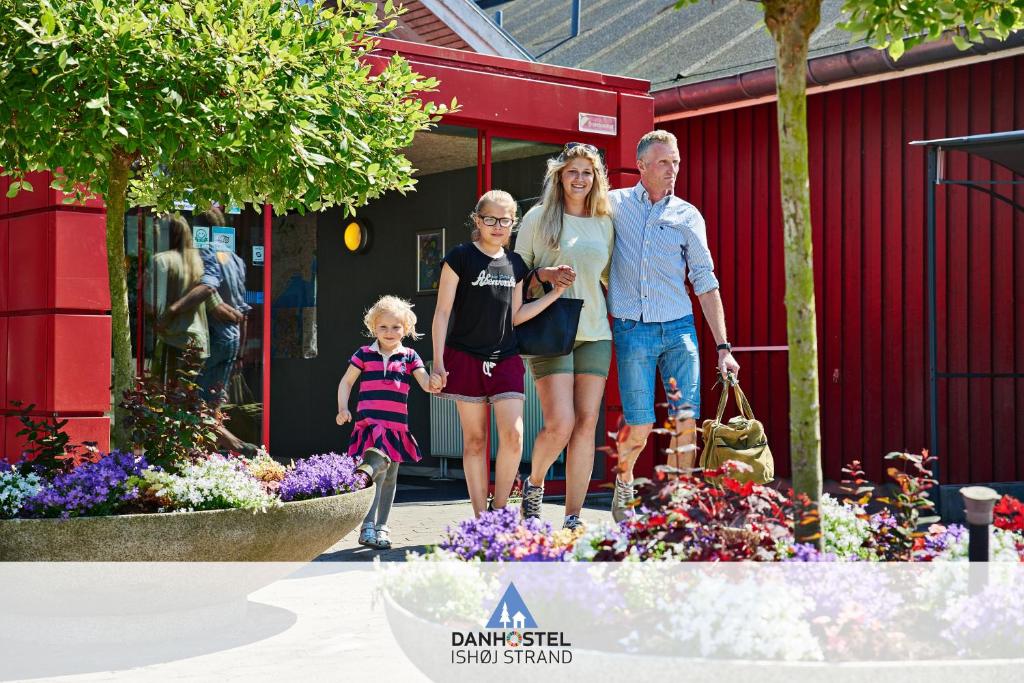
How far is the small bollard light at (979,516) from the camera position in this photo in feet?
11.0

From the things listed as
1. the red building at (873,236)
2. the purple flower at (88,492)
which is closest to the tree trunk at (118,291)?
the purple flower at (88,492)

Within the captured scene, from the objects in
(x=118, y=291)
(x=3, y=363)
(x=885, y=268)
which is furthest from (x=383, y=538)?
(x=885, y=268)

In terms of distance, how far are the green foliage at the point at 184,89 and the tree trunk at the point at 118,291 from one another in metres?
0.19

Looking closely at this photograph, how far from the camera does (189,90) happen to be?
482 cm

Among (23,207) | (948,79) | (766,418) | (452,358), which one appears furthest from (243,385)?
(948,79)

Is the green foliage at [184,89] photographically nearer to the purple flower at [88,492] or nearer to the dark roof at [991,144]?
the purple flower at [88,492]

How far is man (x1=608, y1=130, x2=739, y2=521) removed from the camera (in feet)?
20.9

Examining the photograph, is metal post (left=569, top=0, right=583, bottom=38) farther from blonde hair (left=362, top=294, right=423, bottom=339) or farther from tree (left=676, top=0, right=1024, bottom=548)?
tree (left=676, top=0, right=1024, bottom=548)

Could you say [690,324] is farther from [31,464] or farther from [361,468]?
[31,464]

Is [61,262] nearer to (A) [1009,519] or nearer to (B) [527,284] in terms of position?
(B) [527,284]

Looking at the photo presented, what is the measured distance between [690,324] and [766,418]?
5.31 metres

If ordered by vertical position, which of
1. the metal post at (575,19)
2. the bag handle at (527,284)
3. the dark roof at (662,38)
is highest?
the metal post at (575,19)

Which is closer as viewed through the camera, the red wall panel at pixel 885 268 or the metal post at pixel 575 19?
the red wall panel at pixel 885 268

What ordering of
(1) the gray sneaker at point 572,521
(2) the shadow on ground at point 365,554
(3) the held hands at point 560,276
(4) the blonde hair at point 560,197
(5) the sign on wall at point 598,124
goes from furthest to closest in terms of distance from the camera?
1. (5) the sign on wall at point 598,124
2. (2) the shadow on ground at point 365,554
3. (4) the blonde hair at point 560,197
4. (3) the held hands at point 560,276
5. (1) the gray sneaker at point 572,521
